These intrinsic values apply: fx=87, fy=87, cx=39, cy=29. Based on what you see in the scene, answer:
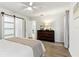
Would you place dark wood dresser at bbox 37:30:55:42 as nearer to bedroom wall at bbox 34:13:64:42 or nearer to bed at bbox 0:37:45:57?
bedroom wall at bbox 34:13:64:42

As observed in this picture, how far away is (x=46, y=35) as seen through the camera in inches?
275

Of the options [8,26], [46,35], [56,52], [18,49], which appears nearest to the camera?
[18,49]

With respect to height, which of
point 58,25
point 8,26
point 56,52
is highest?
point 58,25

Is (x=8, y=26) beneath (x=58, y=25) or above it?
beneath

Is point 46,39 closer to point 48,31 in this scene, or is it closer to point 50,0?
point 48,31

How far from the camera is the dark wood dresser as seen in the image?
22.4ft

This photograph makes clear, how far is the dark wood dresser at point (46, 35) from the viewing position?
6814 mm

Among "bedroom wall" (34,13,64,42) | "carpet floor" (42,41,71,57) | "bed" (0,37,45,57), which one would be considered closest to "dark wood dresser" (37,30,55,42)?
"bedroom wall" (34,13,64,42)

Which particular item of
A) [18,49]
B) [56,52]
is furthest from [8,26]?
[18,49]

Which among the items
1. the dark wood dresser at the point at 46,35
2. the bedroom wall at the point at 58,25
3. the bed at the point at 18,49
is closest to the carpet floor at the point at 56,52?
the bed at the point at 18,49

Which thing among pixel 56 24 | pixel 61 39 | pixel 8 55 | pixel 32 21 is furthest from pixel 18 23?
pixel 8 55

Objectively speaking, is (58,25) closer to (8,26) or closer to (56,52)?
(56,52)

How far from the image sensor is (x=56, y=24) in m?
7.10

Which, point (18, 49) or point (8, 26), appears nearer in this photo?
point (18, 49)
